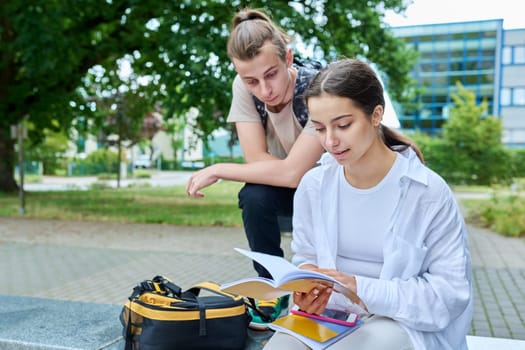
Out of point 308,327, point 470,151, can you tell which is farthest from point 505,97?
point 308,327

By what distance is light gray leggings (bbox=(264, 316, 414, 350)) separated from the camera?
169 cm

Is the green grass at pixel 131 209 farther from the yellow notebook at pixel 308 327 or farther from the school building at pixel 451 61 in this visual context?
the school building at pixel 451 61

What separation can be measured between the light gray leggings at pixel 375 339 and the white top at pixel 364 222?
0.59ft

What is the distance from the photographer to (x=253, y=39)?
2281mm

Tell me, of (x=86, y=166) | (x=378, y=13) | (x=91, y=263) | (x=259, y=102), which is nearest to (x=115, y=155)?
(x=86, y=166)

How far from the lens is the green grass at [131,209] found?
1067 centimetres

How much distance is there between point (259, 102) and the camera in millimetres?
2721

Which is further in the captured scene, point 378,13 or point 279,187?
point 378,13

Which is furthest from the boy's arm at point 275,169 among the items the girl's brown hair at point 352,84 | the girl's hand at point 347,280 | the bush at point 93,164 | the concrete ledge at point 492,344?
the bush at point 93,164

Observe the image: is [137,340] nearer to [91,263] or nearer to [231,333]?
[231,333]

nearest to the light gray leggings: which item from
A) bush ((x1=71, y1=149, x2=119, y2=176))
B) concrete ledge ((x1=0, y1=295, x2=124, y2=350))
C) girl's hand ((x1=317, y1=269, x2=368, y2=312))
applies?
girl's hand ((x1=317, y1=269, x2=368, y2=312))

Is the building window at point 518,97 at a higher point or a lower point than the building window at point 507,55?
lower

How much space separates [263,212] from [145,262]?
4445 mm

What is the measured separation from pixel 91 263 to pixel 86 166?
2989 cm
